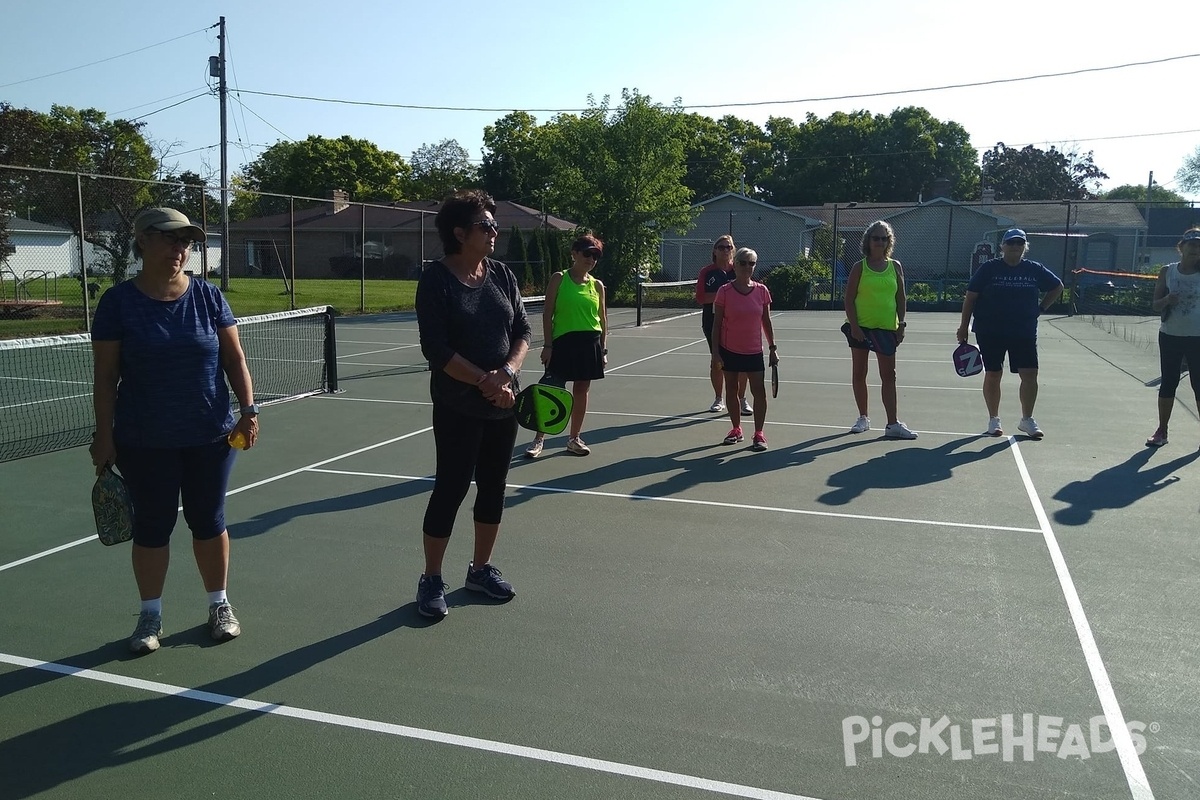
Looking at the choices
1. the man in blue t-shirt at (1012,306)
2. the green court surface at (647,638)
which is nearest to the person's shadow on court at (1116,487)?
the green court surface at (647,638)

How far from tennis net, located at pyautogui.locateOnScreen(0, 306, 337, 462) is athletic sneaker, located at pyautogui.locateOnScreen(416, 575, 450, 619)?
4119 millimetres

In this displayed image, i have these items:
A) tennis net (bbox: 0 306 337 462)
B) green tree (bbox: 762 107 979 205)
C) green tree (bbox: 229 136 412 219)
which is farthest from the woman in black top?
green tree (bbox: 762 107 979 205)

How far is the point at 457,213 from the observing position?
435cm

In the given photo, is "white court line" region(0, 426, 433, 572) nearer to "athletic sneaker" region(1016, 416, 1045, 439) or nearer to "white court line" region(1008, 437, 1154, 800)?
"white court line" region(1008, 437, 1154, 800)

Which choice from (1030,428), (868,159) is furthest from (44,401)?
(868,159)

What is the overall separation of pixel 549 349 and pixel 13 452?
482cm

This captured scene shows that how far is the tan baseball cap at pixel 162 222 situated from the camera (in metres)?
3.88

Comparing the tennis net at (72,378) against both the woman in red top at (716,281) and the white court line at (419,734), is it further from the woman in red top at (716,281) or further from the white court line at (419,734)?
the woman in red top at (716,281)

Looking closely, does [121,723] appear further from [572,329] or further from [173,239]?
[572,329]

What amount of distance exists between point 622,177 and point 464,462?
28804 millimetres

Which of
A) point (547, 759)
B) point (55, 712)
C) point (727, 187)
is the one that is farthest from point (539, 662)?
point (727, 187)

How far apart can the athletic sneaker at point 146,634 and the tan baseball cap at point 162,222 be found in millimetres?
1694

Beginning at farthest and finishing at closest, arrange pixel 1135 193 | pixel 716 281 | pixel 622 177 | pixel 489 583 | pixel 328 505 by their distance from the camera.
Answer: pixel 1135 193 → pixel 622 177 → pixel 716 281 → pixel 328 505 → pixel 489 583

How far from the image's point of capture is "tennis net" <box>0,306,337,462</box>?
881cm
